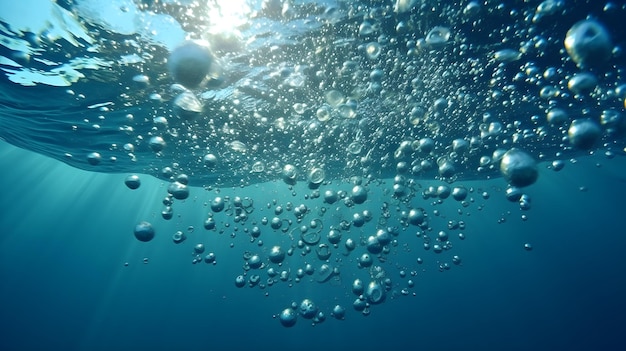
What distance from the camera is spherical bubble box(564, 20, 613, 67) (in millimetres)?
3162

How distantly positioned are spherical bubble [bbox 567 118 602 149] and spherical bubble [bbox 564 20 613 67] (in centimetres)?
66

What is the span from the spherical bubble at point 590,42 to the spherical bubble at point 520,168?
3.63 ft

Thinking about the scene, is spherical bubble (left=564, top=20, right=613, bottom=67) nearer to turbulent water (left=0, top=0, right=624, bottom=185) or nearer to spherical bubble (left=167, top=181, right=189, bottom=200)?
turbulent water (left=0, top=0, right=624, bottom=185)

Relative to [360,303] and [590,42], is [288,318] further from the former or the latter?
[590,42]

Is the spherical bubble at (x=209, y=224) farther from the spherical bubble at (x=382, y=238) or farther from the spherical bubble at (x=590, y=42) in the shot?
the spherical bubble at (x=590, y=42)

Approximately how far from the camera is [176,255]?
126 m

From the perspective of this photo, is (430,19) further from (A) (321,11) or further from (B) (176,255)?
(B) (176,255)

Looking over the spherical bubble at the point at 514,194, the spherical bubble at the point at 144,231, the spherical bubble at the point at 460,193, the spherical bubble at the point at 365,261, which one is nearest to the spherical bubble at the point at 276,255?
the spherical bubble at the point at 365,261

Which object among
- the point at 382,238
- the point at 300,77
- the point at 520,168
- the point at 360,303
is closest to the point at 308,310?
the point at 360,303

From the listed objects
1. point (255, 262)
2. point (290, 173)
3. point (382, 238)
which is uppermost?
point (290, 173)

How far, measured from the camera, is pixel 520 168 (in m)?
3.66

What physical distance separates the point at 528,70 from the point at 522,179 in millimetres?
6429

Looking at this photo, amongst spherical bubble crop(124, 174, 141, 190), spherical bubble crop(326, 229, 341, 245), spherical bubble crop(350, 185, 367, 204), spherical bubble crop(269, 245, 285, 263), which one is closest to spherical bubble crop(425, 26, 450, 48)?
spherical bubble crop(350, 185, 367, 204)

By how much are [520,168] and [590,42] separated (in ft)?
4.43
